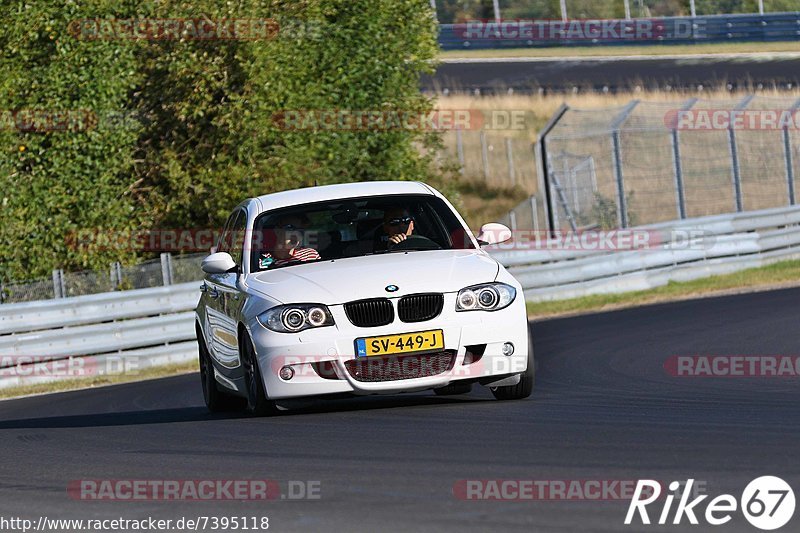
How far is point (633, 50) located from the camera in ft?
163

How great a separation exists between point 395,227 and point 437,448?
3064mm

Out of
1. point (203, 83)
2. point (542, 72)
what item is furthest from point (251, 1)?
point (542, 72)

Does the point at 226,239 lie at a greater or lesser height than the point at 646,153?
greater

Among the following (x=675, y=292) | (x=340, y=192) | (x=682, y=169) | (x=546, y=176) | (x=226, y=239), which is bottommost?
(x=682, y=169)

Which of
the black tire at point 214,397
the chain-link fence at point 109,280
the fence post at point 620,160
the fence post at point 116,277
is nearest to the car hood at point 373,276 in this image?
the black tire at point 214,397

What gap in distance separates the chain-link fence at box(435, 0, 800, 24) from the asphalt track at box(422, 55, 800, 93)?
259cm

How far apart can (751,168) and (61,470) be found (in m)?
28.9

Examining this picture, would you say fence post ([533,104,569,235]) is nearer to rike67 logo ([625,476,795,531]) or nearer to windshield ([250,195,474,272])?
windshield ([250,195,474,272])

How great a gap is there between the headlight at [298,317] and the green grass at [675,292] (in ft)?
40.2

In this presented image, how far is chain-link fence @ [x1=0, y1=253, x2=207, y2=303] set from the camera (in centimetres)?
1998

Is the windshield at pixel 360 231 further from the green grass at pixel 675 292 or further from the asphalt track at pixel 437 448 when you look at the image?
the green grass at pixel 675 292

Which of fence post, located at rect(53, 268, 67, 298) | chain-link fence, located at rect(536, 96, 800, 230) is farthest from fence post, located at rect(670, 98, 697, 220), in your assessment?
fence post, located at rect(53, 268, 67, 298)

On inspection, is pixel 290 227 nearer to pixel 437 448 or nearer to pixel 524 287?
pixel 437 448

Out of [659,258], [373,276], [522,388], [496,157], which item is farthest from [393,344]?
[496,157]
